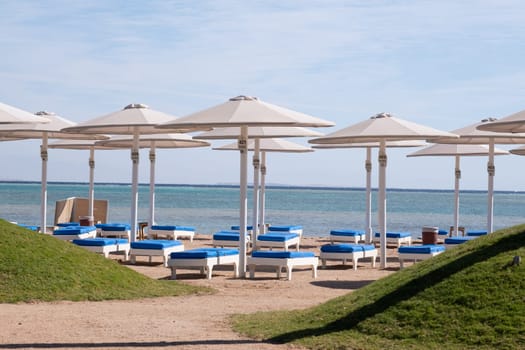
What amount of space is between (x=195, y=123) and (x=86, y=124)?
4.09 m

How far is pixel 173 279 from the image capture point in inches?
573

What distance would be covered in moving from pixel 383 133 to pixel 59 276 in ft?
20.5

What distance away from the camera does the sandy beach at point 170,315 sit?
872 centimetres

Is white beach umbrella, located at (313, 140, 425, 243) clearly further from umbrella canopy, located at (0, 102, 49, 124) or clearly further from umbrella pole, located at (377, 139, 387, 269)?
umbrella canopy, located at (0, 102, 49, 124)

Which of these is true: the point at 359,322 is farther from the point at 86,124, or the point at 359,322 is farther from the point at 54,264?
the point at 86,124

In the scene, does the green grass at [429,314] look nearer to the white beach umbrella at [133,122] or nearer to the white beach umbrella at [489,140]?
the white beach umbrella at [133,122]

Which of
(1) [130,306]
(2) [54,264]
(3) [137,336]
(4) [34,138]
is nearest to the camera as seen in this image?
(3) [137,336]

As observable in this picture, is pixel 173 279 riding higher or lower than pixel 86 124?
lower

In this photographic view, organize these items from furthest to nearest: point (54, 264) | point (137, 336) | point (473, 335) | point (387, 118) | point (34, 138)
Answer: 1. point (34, 138)
2. point (387, 118)
3. point (54, 264)
4. point (137, 336)
5. point (473, 335)

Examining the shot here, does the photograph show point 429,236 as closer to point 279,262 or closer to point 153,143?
point 279,262

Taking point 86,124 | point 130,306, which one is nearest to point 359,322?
point 130,306

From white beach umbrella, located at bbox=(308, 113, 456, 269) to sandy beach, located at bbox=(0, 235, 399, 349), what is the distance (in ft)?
5.73

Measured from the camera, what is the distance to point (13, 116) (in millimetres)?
15906

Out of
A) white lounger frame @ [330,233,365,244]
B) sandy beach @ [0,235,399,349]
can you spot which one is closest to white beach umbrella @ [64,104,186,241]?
sandy beach @ [0,235,399,349]
